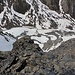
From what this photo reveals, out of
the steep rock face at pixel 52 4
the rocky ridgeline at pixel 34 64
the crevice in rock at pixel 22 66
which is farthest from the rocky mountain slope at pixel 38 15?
the crevice in rock at pixel 22 66

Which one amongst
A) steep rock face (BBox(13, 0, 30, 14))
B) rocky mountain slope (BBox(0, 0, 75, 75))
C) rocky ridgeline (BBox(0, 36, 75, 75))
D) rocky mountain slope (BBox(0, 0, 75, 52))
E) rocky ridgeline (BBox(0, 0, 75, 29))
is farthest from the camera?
steep rock face (BBox(13, 0, 30, 14))

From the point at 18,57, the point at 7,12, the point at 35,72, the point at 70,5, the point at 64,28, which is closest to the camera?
the point at 35,72

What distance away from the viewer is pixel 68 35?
95750 millimetres

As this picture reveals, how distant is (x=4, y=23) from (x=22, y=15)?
36.2 ft

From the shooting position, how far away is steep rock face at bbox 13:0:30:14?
120062 millimetres

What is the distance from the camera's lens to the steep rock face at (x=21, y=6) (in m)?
120

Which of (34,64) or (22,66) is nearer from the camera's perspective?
(34,64)

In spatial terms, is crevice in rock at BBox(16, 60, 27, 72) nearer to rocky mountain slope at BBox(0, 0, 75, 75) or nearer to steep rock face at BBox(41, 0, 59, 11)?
rocky mountain slope at BBox(0, 0, 75, 75)

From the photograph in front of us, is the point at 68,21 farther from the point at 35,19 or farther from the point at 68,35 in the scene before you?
the point at 68,35

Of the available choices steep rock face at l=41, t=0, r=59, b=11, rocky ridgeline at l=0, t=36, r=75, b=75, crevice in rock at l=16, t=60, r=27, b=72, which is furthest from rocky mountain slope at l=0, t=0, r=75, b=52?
crevice in rock at l=16, t=60, r=27, b=72

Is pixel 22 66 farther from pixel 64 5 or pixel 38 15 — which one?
pixel 64 5

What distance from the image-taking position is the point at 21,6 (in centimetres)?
12075

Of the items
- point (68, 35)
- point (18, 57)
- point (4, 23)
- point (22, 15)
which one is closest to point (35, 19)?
point (22, 15)

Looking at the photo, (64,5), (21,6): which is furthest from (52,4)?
(21,6)
